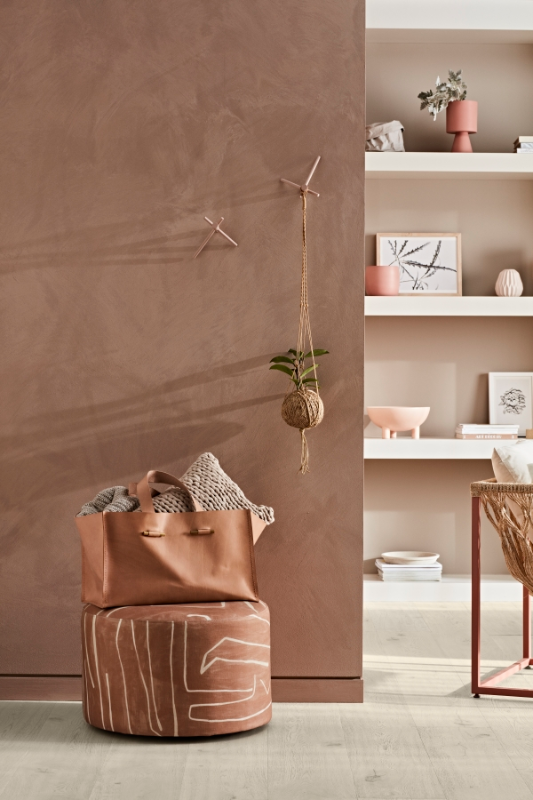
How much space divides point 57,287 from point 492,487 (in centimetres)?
154

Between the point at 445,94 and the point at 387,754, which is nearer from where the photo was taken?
the point at 387,754

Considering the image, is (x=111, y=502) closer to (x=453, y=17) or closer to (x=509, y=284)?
(x=509, y=284)

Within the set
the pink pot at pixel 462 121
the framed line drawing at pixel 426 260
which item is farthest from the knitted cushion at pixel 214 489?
the pink pot at pixel 462 121

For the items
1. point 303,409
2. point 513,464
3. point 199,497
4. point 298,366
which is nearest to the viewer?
point 199,497

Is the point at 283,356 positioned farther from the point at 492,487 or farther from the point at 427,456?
the point at 427,456

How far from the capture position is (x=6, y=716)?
2.79m

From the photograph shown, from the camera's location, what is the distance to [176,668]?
96.3 inches

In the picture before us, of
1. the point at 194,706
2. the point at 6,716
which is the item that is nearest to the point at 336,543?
the point at 194,706

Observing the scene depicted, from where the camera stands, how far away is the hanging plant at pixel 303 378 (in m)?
2.81

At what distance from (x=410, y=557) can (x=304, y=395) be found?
227cm

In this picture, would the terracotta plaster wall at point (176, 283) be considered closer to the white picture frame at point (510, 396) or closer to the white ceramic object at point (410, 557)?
the white ceramic object at point (410, 557)

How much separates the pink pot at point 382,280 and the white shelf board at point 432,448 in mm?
776

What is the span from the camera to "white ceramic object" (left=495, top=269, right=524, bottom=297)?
4801 mm

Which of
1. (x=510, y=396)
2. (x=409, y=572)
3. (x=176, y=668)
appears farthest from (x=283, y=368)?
(x=510, y=396)
